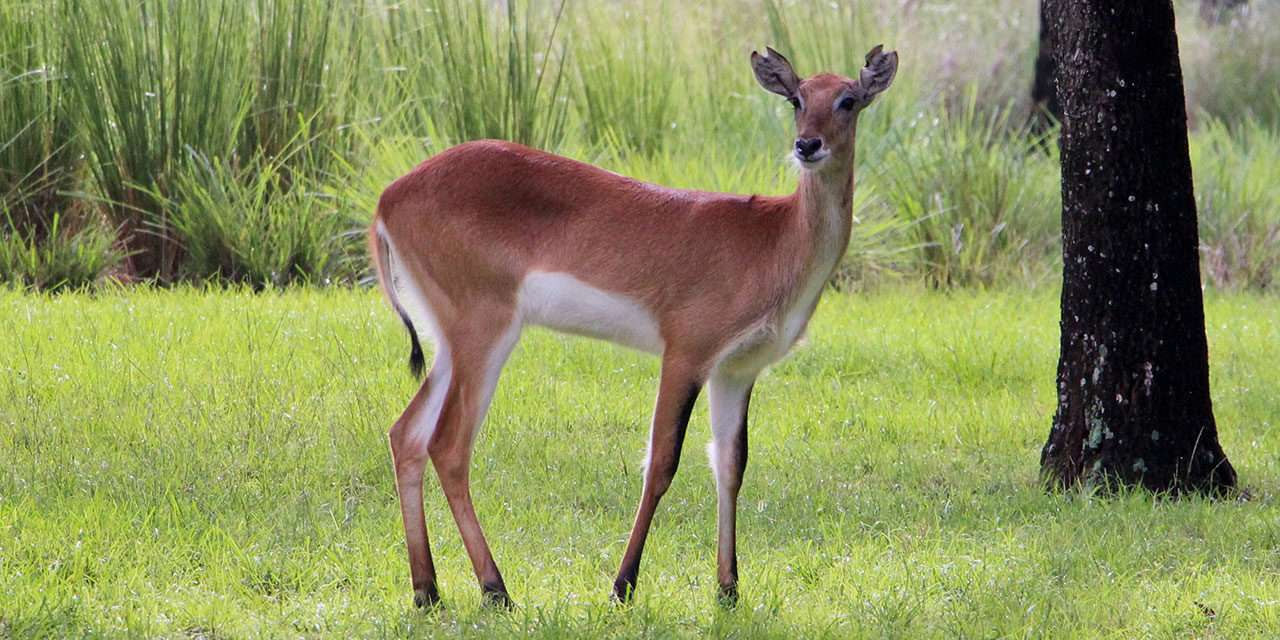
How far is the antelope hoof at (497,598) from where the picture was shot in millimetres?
4824

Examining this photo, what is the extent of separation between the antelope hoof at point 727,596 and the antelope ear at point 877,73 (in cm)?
140

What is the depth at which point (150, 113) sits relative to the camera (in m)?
9.66

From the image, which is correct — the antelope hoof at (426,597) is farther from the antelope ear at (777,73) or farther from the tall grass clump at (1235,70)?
the tall grass clump at (1235,70)

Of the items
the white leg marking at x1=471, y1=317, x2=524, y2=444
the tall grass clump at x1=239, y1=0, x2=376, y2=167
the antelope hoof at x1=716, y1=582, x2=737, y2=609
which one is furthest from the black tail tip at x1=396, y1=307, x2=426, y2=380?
the tall grass clump at x1=239, y1=0, x2=376, y2=167

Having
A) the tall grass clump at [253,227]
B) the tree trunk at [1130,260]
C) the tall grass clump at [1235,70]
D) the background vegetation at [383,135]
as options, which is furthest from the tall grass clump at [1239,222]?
the tall grass clump at [253,227]

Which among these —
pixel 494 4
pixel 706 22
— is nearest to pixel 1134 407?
pixel 494 4

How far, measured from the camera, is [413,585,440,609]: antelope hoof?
486 centimetres

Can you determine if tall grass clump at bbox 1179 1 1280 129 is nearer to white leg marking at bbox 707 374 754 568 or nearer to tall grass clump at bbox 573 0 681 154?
tall grass clump at bbox 573 0 681 154

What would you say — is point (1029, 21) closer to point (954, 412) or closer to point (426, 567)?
point (954, 412)

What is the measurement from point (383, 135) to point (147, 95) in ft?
4.40

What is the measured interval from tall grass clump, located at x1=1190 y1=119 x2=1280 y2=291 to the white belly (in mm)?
6922

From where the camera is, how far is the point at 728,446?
5.05 m

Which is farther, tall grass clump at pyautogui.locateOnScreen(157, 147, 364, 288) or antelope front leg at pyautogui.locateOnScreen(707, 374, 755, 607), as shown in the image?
tall grass clump at pyautogui.locateOnScreen(157, 147, 364, 288)

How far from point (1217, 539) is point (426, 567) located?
2.52 m
